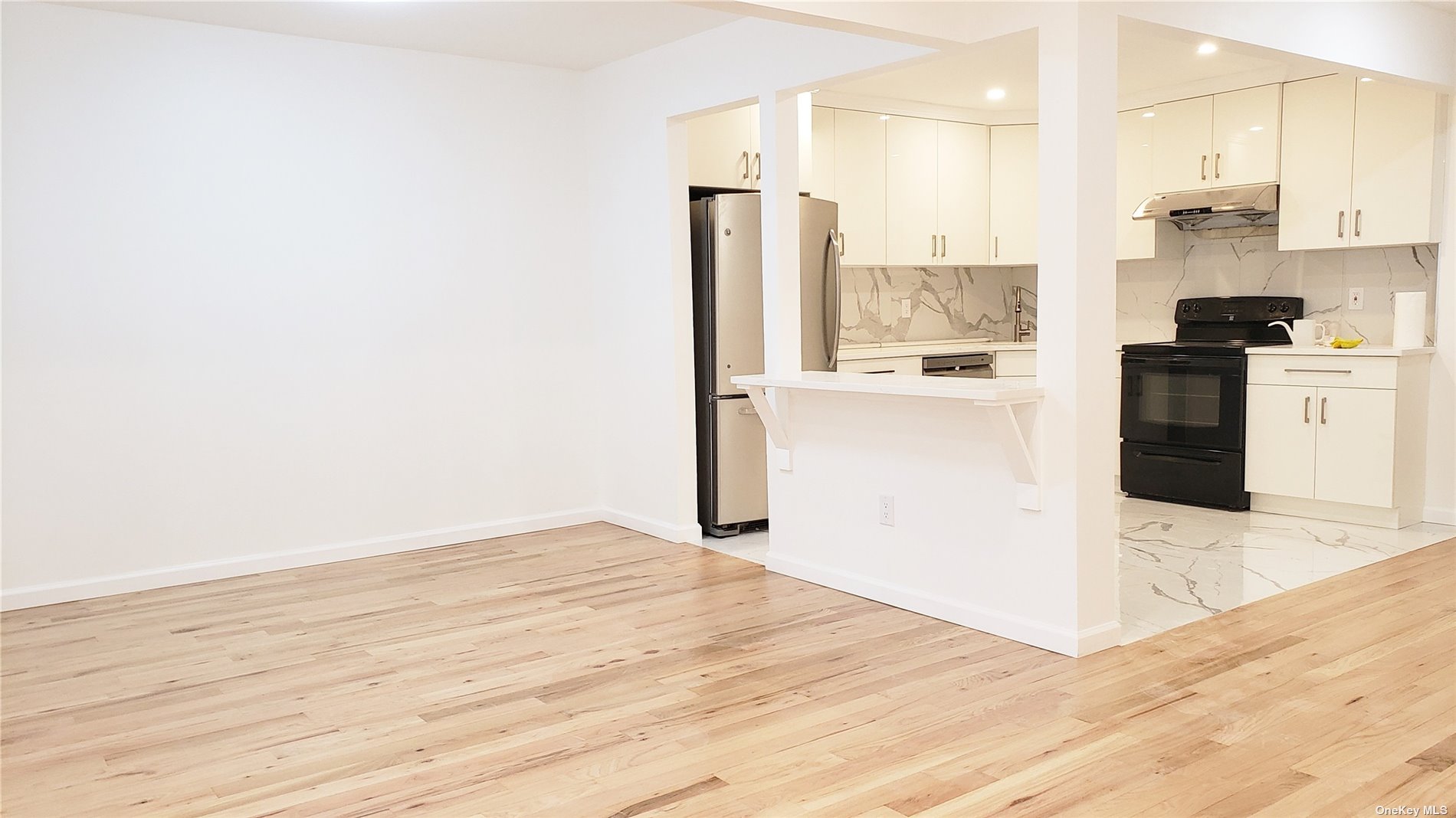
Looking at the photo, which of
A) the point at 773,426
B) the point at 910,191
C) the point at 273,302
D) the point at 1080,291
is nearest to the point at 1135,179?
the point at 910,191

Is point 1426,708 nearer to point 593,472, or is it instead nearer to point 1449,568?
point 1449,568

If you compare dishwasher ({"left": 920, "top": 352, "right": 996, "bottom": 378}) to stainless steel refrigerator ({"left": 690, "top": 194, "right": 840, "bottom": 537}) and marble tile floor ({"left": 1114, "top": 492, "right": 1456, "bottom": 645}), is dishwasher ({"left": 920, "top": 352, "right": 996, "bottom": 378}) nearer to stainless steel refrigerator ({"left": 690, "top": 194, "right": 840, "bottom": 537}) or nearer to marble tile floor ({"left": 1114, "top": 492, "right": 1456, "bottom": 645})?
stainless steel refrigerator ({"left": 690, "top": 194, "right": 840, "bottom": 537})

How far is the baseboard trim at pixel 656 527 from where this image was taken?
5207 mm

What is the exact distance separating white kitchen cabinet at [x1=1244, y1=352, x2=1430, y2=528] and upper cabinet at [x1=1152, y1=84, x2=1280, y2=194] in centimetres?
109

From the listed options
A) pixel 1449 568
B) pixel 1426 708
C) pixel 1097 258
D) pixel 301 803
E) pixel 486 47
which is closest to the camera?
pixel 301 803

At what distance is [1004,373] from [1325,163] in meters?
2.04

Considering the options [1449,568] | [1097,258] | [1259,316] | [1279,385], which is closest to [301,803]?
[1097,258]

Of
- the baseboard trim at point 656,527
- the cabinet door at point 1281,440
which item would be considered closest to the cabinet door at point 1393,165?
the cabinet door at point 1281,440

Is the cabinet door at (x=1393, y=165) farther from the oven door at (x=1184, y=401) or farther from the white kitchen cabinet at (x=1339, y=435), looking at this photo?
the oven door at (x=1184, y=401)

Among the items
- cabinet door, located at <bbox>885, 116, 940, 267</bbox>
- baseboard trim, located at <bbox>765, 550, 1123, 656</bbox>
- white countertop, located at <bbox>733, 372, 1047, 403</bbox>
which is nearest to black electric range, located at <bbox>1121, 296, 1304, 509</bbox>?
cabinet door, located at <bbox>885, 116, 940, 267</bbox>

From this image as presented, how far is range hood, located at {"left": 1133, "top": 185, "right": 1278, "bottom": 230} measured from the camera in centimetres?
555

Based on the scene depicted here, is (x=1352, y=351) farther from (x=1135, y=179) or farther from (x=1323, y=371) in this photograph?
(x=1135, y=179)

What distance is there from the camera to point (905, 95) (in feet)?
20.1

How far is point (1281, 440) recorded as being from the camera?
5.36 meters
